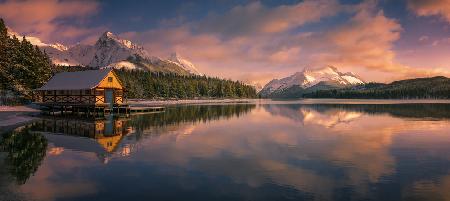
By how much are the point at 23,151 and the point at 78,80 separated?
48573mm

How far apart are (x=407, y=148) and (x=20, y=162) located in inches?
1065

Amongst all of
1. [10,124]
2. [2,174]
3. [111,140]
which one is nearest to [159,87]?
[10,124]

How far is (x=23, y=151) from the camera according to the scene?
23188 millimetres

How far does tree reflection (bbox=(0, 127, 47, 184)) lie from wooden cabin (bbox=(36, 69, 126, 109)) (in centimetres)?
3028

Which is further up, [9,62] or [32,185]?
[9,62]

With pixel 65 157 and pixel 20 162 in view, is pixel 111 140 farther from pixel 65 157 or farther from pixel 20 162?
pixel 20 162

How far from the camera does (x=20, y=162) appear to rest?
19641 mm

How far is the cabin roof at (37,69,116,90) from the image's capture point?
64.0 metres

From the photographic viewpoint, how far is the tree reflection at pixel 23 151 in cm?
1741

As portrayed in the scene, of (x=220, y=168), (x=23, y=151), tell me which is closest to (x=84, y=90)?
(x=23, y=151)

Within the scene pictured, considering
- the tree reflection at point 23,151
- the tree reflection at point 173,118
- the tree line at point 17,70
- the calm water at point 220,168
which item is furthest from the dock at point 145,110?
the calm water at point 220,168

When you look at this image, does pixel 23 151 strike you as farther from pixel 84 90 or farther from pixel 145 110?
pixel 145 110

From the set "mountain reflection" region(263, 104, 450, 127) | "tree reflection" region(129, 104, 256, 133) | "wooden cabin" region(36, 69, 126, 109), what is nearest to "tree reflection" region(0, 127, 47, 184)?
"tree reflection" region(129, 104, 256, 133)

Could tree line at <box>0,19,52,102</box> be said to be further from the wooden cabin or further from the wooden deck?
the wooden deck
